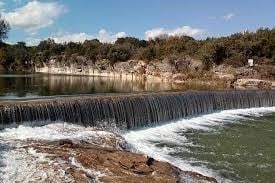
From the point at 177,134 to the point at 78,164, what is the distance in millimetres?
9652

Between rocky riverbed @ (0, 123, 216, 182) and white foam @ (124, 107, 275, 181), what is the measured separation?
1.87 metres

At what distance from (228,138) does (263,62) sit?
33.6 m

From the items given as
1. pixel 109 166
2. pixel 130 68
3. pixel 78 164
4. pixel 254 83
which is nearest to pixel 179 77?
pixel 254 83

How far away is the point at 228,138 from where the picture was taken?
63.1ft

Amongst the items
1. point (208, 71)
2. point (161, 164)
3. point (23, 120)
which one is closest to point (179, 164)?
point (161, 164)

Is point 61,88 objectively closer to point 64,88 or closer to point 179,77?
point 64,88

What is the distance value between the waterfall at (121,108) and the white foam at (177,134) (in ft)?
2.30

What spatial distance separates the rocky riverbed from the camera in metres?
10.1

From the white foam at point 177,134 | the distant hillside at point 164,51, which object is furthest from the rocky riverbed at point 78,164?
the distant hillside at point 164,51

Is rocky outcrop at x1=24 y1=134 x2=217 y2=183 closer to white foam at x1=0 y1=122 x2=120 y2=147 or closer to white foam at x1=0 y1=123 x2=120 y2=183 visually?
white foam at x1=0 y1=123 x2=120 y2=183

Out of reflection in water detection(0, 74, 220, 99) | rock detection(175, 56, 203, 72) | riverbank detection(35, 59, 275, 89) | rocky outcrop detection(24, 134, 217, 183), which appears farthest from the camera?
rock detection(175, 56, 203, 72)

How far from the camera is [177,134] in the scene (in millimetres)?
19969

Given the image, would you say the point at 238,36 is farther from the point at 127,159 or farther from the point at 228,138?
the point at 127,159

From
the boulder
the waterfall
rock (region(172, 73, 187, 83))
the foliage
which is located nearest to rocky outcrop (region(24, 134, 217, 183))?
the waterfall
